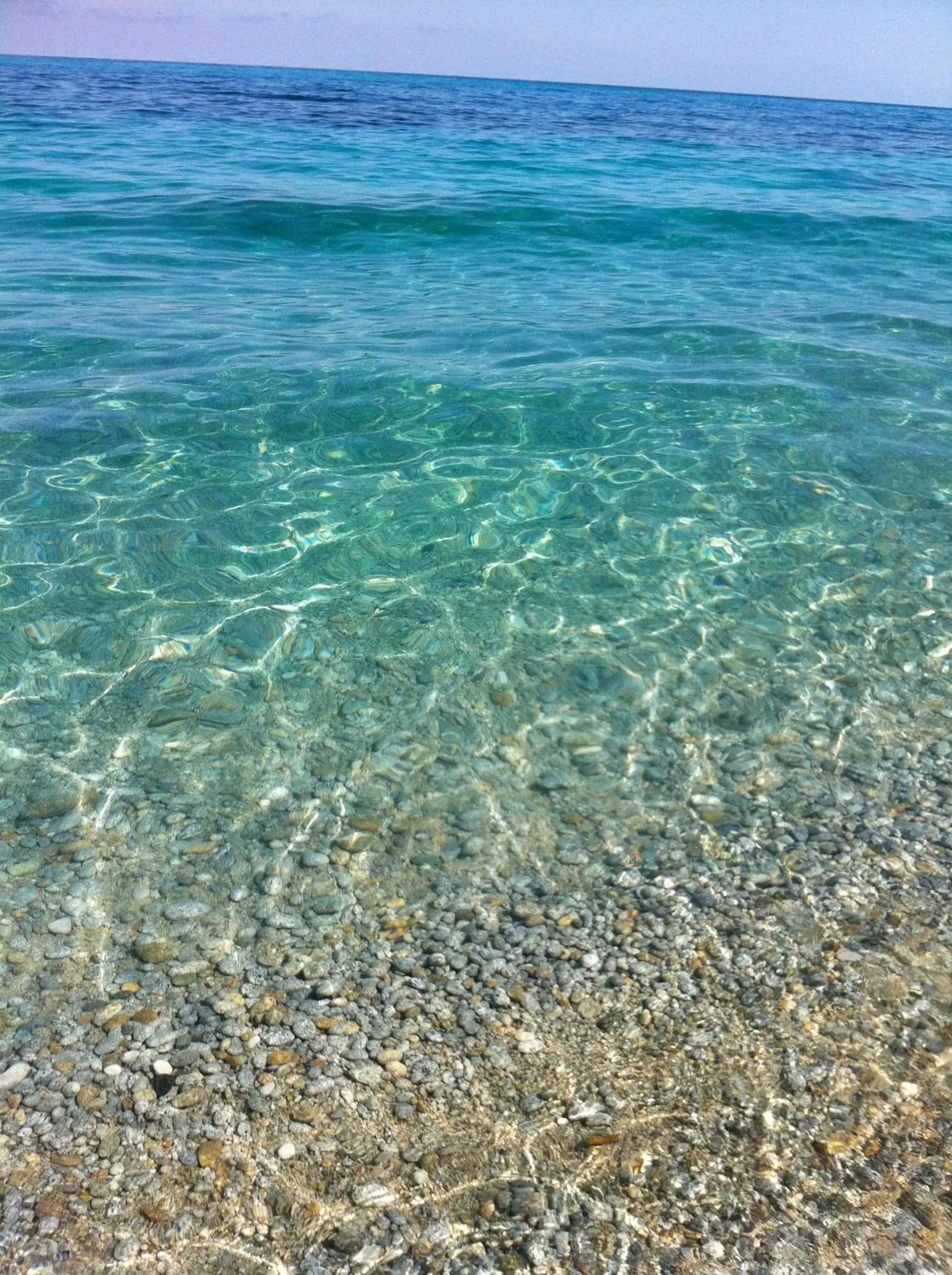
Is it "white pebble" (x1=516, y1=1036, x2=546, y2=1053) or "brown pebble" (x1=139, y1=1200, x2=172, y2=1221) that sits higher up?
"white pebble" (x1=516, y1=1036, x2=546, y2=1053)

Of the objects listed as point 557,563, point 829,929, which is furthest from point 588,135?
point 829,929

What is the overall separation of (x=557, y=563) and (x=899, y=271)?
13600mm

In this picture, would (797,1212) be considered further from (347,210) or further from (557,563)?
(347,210)

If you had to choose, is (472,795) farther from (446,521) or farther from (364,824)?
(446,521)

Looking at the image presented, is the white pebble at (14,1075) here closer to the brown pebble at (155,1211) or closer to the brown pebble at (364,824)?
the brown pebble at (155,1211)

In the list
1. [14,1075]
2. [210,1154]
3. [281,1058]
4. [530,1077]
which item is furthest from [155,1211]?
[530,1077]

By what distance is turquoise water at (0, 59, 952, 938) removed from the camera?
19.2ft

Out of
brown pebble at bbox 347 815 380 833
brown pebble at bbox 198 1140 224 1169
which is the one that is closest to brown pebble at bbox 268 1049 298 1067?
brown pebble at bbox 198 1140 224 1169

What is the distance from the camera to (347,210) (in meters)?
20.7

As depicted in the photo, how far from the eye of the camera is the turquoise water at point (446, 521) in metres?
5.86

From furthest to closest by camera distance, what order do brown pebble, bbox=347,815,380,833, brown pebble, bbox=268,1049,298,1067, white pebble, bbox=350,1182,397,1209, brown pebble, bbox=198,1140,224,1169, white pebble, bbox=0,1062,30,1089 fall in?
brown pebble, bbox=347,815,380,833, brown pebble, bbox=268,1049,298,1067, white pebble, bbox=0,1062,30,1089, brown pebble, bbox=198,1140,224,1169, white pebble, bbox=350,1182,397,1209

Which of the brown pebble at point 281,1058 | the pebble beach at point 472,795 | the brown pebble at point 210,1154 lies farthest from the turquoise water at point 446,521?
the brown pebble at point 210,1154

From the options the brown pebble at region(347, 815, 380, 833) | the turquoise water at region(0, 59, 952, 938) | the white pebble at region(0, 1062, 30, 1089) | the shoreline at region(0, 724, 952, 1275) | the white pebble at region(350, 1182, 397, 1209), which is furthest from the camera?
the turquoise water at region(0, 59, 952, 938)

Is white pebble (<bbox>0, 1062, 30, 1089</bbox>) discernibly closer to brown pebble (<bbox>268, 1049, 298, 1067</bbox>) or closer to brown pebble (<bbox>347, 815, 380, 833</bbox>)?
brown pebble (<bbox>268, 1049, 298, 1067</bbox>)
